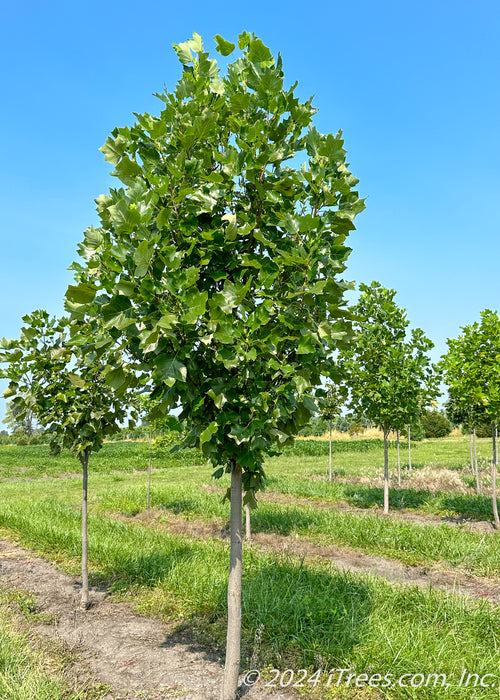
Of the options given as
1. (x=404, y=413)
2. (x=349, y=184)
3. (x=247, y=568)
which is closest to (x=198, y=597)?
(x=247, y=568)

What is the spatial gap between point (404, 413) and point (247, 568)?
6933mm

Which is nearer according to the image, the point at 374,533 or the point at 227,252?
the point at 227,252

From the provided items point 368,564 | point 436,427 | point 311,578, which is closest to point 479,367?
point 368,564

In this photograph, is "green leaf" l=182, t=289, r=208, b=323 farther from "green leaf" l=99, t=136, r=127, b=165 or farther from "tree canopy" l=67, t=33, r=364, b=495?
"green leaf" l=99, t=136, r=127, b=165

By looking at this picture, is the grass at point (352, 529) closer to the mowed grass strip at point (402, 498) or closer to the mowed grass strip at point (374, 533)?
the mowed grass strip at point (374, 533)

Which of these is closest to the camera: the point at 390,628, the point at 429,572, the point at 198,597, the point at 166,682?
the point at 166,682

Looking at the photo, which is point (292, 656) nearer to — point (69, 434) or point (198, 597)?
point (198, 597)

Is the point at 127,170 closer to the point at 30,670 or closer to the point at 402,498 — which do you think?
the point at 30,670

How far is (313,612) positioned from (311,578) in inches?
44.3

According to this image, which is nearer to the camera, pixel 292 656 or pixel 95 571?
pixel 292 656

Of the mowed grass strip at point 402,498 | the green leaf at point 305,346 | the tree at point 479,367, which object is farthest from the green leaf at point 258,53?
the mowed grass strip at point 402,498

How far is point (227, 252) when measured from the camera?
3434 mm

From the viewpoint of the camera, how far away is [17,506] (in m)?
12.6

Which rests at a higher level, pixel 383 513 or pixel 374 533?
pixel 374 533
